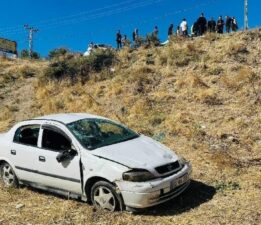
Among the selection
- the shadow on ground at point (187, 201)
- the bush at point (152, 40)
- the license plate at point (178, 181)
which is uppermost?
the bush at point (152, 40)

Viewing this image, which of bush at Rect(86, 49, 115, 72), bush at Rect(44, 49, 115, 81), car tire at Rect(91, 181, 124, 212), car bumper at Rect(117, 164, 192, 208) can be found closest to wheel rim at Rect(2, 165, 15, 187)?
car tire at Rect(91, 181, 124, 212)

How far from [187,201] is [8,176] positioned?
350 cm

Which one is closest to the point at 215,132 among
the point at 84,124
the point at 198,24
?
the point at 84,124

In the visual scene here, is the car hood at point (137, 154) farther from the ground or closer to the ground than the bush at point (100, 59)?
closer to the ground

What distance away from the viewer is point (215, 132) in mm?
12656

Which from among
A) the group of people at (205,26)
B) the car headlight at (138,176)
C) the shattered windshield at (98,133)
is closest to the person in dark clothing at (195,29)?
the group of people at (205,26)

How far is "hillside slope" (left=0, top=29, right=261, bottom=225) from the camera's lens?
7555 mm

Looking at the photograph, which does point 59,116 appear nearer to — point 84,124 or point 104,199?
point 84,124

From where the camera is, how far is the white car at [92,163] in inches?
283

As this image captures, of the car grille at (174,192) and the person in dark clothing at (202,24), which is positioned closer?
the car grille at (174,192)

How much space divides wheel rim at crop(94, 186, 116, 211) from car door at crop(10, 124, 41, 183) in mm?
1388

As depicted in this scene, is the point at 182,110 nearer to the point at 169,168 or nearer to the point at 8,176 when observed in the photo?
the point at 8,176

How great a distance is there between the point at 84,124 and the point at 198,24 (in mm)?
18263

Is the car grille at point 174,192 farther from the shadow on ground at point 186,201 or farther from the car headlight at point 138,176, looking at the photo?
the car headlight at point 138,176
